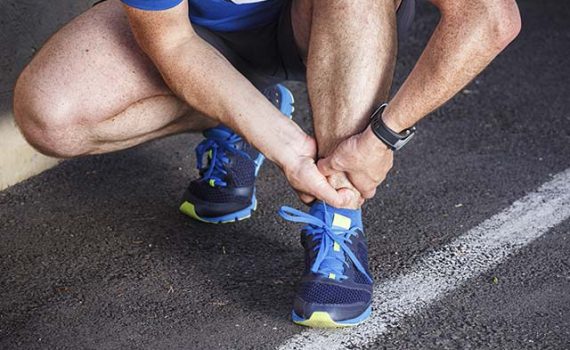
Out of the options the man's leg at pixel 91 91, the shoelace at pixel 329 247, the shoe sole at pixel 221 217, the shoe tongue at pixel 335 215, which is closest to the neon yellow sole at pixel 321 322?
the shoelace at pixel 329 247

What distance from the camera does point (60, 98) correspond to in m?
2.64

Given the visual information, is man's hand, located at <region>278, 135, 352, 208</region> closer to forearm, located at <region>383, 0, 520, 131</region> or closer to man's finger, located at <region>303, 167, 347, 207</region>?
man's finger, located at <region>303, 167, 347, 207</region>

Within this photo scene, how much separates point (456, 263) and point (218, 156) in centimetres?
75

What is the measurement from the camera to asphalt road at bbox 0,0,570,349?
7.98ft

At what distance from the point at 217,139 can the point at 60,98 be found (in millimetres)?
509

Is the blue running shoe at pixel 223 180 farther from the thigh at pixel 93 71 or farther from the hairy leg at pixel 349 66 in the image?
the hairy leg at pixel 349 66

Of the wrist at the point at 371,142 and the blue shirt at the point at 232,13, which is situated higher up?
the blue shirt at the point at 232,13

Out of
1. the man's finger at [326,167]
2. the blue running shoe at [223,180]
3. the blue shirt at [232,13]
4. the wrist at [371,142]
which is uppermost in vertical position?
the blue shirt at [232,13]

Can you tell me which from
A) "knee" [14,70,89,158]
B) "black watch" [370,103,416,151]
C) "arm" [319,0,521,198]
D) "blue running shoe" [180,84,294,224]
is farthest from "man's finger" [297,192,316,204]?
"knee" [14,70,89,158]

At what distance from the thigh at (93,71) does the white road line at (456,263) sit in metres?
0.81

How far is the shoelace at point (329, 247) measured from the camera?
2.45 m

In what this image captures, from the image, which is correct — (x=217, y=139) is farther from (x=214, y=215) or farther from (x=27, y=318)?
(x=27, y=318)

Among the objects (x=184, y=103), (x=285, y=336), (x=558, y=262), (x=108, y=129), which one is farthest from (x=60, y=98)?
(x=558, y=262)

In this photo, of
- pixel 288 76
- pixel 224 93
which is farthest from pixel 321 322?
pixel 288 76
